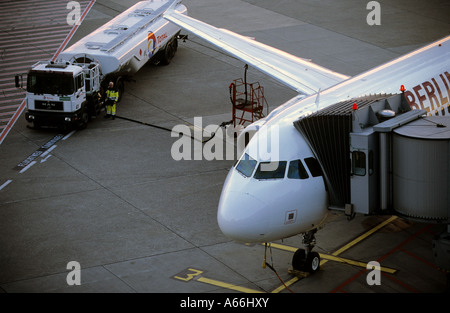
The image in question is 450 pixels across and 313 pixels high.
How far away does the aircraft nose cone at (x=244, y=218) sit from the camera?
2277cm

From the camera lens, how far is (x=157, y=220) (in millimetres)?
30062

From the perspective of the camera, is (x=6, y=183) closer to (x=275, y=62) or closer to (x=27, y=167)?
(x=27, y=167)

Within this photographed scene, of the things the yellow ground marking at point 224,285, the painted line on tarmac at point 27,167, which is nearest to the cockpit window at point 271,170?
the yellow ground marking at point 224,285

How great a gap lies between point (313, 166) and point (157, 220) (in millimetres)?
8682

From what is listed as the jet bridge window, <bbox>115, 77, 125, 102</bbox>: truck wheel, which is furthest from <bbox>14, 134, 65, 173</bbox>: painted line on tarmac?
the jet bridge window

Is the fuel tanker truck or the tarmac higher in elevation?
the fuel tanker truck

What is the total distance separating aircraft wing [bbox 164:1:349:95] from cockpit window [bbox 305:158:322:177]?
10122mm

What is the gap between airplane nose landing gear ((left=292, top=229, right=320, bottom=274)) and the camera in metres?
25.2

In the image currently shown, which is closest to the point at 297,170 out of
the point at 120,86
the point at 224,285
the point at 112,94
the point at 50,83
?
the point at 224,285

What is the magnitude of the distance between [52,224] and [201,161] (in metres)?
8.83

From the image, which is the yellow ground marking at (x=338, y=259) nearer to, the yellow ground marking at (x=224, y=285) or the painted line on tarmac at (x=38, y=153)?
the yellow ground marking at (x=224, y=285)

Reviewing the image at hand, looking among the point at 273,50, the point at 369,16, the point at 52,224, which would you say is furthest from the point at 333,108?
the point at 369,16

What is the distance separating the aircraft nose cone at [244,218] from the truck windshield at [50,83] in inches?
727

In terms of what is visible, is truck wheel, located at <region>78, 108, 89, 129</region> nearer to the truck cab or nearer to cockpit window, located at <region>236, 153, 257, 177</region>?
the truck cab
